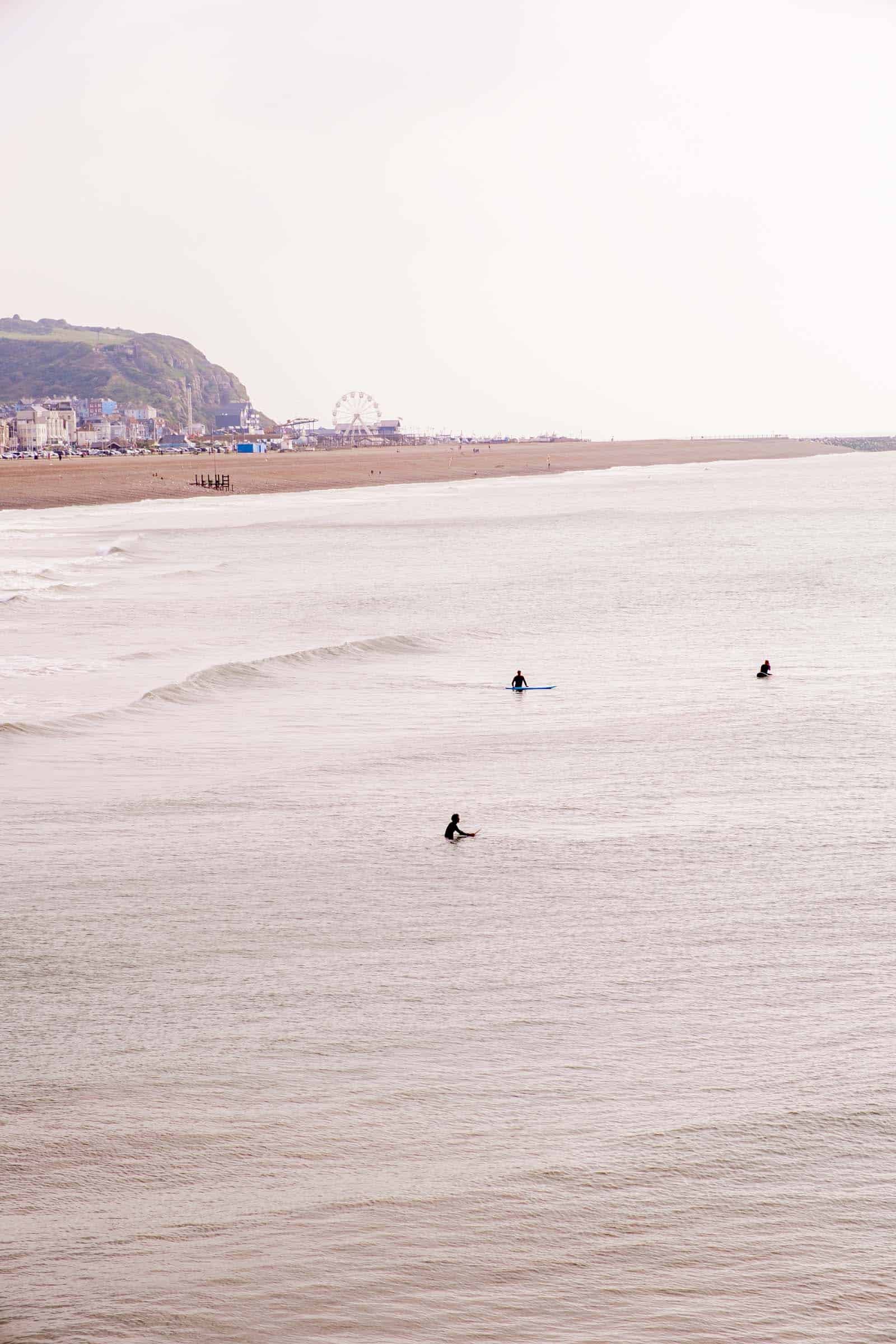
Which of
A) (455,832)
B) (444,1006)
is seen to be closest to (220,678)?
(455,832)

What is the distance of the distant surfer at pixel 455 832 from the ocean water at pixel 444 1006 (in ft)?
1.19

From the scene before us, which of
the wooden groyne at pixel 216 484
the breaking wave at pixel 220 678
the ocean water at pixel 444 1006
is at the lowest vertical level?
the ocean water at pixel 444 1006

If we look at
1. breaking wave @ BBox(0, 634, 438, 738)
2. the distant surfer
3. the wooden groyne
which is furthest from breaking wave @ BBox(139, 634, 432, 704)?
the wooden groyne

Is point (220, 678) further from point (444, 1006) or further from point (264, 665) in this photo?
point (444, 1006)

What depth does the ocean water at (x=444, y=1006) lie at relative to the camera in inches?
420

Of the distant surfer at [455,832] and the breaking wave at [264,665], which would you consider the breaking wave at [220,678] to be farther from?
the distant surfer at [455,832]

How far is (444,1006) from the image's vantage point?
1518cm

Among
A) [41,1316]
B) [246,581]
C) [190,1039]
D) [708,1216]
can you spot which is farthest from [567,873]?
[246,581]

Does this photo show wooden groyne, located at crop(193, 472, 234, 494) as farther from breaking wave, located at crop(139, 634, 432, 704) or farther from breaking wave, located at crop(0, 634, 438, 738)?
breaking wave, located at crop(0, 634, 438, 738)

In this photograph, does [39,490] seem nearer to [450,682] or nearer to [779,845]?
[450,682]

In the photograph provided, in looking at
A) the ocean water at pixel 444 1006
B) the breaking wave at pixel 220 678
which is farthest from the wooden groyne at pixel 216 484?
the ocean water at pixel 444 1006

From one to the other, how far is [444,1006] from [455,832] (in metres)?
6.15

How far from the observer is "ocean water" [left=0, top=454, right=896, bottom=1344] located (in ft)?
35.0

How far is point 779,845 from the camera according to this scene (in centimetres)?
2106
